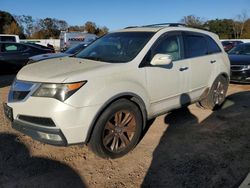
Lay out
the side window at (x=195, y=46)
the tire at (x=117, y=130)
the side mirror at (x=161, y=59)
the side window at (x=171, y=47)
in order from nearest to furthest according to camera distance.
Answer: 1. the tire at (x=117, y=130)
2. the side mirror at (x=161, y=59)
3. the side window at (x=171, y=47)
4. the side window at (x=195, y=46)

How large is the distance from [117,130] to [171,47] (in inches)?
71.8

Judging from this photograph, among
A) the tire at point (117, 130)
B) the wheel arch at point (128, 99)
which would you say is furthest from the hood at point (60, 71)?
the tire at point (117, 130)

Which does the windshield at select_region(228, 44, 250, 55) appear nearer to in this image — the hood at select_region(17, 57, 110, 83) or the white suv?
the white suv

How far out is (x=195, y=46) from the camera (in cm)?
534

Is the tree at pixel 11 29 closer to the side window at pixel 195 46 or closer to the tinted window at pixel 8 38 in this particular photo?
the tinted window at pixel 8 38

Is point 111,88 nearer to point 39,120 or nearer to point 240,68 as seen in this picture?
point 39,120

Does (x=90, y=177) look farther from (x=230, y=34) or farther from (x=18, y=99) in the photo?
(x=230, y=34)

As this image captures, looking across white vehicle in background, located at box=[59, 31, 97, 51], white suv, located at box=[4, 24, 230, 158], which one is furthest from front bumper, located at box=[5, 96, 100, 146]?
white vehicle in background, located at box=[59, 31, 97, 51]

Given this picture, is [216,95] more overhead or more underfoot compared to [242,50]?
more underfoot

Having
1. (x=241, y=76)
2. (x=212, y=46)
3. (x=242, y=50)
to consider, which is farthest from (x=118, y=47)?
(x=242, y=50)

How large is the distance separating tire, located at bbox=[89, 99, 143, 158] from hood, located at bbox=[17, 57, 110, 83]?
1.88ft

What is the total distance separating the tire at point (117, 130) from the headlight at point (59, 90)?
51 cm

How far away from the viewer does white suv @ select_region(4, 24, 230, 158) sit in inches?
133

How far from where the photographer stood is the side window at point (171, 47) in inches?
179
